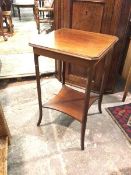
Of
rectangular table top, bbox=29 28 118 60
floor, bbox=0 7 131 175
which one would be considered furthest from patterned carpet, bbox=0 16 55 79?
rectangular table top, bbox=29 28 118 60

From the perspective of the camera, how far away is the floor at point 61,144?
1.29 meters

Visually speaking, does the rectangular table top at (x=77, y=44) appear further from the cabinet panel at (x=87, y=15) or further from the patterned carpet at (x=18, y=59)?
the patterned carpet at (x=18, y=59)

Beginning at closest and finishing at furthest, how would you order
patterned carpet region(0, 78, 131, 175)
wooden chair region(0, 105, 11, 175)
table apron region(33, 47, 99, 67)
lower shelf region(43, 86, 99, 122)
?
table apron region(33, 47, 99, 67), wooden chair region(0, 105, 11, 175), patterned carpet region(0, 78, 131, 175), lower shelf region(43, 86, 99, 122)

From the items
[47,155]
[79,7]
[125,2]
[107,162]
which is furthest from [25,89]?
[125,2]

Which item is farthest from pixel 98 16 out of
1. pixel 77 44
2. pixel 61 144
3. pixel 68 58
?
pixel 61 144

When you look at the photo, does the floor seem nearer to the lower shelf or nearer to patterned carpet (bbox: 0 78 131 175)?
patterned carpet (bbox: 0 78 131 175)

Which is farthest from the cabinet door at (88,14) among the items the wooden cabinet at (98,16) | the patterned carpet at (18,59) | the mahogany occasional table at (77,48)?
the patterned carpet at (18,59)

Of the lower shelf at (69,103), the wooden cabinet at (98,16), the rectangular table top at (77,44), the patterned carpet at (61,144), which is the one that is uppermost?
the wooden cabinet at (98,16)

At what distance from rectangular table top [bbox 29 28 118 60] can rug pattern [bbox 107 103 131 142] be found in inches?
31.8

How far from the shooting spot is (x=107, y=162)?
134 centimetres

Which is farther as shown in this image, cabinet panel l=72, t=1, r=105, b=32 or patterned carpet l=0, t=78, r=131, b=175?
cabinet panel l=72, t=1, r=105, b=32

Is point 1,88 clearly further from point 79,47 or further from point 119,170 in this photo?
point 119,170

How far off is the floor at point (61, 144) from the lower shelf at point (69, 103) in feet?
0.67

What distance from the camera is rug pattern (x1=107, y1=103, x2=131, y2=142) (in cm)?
160
